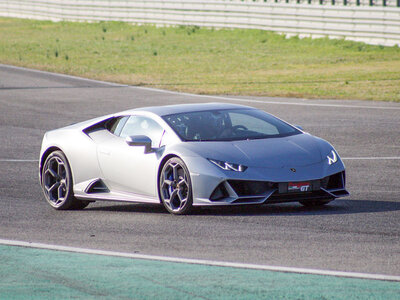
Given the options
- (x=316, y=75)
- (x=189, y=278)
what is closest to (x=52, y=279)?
(x=189, y=278)

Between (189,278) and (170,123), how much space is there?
4.12 meters

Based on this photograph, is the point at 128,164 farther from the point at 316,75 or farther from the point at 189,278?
the point at 316,75

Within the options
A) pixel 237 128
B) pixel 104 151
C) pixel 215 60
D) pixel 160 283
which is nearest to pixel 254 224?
pixel 237 128

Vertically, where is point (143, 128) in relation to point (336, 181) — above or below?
above

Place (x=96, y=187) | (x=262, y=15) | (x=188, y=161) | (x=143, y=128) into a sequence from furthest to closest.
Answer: (x=262, y=15)
(x=96, y=187)
(x=143, y=128)
(x=188, y=161)

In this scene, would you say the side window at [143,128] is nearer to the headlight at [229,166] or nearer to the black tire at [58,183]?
the black tire at [58,183]

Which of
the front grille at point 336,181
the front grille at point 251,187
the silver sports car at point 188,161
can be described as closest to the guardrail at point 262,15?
the silver sports car at point 188,161

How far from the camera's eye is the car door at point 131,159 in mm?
11078

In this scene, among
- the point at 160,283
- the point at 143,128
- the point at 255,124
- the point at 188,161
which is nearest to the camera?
the point at 160,283

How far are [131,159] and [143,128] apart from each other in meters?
0.49

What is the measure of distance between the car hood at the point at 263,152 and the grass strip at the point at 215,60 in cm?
1388

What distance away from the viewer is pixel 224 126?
1127 centimetres

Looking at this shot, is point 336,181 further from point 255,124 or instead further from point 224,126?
point 224,126

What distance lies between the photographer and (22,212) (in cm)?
1148
